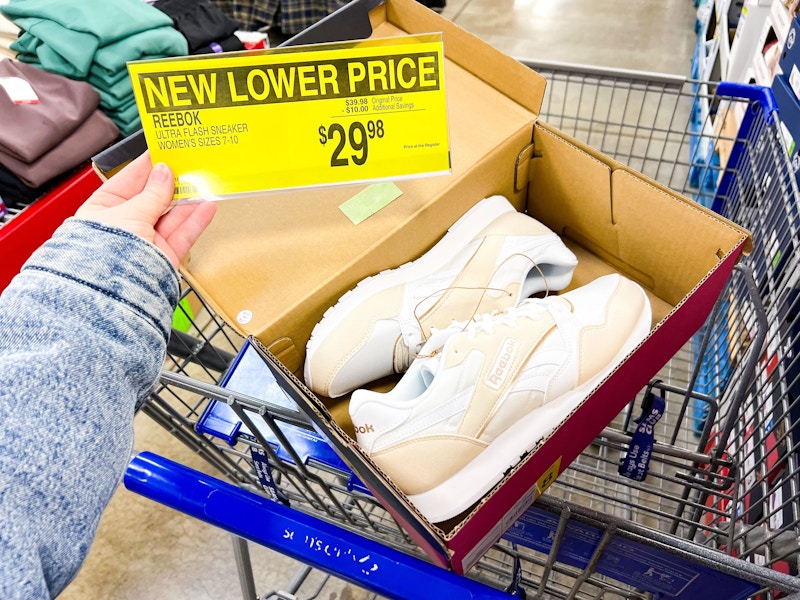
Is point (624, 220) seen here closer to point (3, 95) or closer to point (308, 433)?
point (308, 433)

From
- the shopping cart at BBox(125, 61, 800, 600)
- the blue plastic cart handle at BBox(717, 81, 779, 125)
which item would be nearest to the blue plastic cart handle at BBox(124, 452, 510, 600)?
the shopping cart at BBox(125, 61, 800, 600)

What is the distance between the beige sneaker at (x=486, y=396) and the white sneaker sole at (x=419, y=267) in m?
0.10

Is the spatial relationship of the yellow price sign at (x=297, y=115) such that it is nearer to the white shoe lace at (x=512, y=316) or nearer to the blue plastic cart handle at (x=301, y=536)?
the white shoe lace at (x=512, y=316)

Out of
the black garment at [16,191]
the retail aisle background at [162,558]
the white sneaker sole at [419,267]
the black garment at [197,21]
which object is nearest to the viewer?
the white sneaker sole at [419,267]

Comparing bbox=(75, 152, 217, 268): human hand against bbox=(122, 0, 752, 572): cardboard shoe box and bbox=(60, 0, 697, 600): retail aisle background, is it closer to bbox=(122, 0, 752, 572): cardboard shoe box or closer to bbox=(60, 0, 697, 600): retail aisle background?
bbox=(122, 0, 752, 572): cardboard shoe box

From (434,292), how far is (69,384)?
479 millimetres

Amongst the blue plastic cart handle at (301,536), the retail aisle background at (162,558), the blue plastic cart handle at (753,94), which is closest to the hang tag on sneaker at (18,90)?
the retail aisle background at (162,558)

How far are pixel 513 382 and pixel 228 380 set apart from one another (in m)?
0.47

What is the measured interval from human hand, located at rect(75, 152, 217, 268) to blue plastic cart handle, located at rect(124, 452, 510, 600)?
0.73 feet

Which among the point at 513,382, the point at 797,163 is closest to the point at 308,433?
the point at 513,382

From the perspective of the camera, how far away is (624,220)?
841 millimetres

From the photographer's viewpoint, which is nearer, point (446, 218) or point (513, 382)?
point (513, 382)

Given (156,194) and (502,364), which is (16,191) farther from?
(502,364)

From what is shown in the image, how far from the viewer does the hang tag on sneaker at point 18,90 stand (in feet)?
4.60
